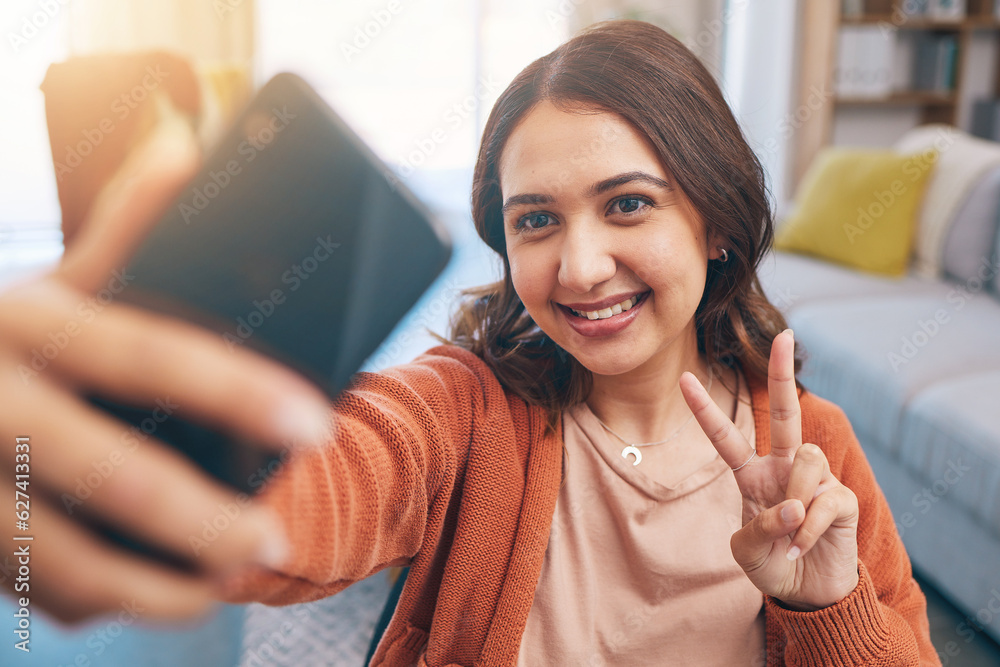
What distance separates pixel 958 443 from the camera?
4.35ft

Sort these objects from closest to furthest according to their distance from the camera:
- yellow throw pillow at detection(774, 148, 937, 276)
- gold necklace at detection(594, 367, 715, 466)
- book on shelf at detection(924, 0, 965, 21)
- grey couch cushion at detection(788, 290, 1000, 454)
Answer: gold necklace at detection(594, 367, 715, 466), grey couch cushion at detection(788, 290, 1000, 454), yellow throw pillow at detection(774, 148, 937, 276), book on shelf at detection(924, 0, 965, 21)

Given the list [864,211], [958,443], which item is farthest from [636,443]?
[864,211]

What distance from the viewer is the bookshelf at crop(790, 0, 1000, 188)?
349cm

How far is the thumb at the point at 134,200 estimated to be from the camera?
0.59 ft

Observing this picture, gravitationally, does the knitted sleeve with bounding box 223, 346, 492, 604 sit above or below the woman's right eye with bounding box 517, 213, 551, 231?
below

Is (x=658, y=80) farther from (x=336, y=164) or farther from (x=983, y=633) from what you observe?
(x=983, y=633)

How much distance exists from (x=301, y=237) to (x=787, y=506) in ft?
1.60

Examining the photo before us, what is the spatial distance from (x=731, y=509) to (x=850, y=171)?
2051 mm

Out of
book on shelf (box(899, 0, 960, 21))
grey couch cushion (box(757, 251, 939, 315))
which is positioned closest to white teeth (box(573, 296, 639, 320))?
grey couch cushion (box(757, 251, 939, 315))

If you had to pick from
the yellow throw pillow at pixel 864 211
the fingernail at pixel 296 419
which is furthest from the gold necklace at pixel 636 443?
the yellow throw pillow at pixel 864 211

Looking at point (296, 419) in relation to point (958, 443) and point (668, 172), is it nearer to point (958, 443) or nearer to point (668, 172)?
point (668, 172)

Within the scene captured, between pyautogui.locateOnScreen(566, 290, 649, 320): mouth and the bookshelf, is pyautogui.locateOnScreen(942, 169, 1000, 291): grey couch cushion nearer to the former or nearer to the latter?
the bookshelf

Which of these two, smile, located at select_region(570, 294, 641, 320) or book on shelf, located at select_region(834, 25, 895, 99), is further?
book on shelf, located at select_region(834, 25, 895, 99)

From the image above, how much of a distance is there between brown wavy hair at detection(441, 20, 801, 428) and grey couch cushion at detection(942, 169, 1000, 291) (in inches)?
60.3
